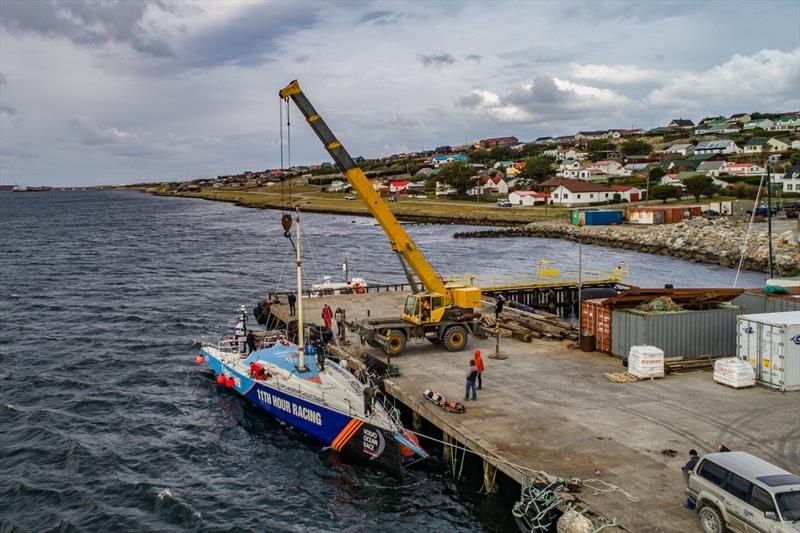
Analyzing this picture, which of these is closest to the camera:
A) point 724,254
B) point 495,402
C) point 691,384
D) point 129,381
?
point 495,402

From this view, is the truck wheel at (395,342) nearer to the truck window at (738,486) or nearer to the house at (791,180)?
the truck window at (738,486)

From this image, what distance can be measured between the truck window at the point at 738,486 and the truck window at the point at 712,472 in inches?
6.7

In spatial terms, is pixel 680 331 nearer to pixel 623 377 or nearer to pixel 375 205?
pixel 623 377

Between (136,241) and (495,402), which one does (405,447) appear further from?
(136,241)

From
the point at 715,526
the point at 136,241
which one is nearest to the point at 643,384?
the point at 715,526

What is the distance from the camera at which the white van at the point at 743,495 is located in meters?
13.4

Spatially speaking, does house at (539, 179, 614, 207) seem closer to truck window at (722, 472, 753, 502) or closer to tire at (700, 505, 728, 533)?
tire at (700, 505, 728, 533)

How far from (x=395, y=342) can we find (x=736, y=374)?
14257mm

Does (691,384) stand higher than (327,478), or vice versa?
(691,384)

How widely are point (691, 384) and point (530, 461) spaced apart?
10.3 m

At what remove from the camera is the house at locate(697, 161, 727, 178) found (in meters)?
155

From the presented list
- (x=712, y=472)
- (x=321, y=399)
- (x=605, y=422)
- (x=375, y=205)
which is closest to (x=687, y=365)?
(x=605, y=422)

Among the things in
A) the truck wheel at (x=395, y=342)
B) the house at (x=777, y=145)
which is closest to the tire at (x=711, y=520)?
the truck wheel at (x=395, y=342)

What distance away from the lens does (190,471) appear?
24000mm
